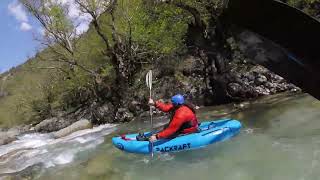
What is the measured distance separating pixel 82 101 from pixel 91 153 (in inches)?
531

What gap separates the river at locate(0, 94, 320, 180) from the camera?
8.09 metres

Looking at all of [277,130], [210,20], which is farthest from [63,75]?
[277,130]

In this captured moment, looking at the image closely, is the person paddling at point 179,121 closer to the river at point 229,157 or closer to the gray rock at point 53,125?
the river at point 229,157

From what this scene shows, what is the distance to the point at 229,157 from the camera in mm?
9234

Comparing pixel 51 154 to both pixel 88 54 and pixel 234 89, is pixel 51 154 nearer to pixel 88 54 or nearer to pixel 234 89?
pixel 234 89

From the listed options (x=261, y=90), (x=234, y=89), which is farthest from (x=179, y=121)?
(x=234, y=89)

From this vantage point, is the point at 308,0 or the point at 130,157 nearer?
the point at 130,157

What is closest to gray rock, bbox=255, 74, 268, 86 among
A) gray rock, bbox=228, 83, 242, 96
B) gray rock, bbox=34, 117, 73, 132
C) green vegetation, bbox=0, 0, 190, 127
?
gray rock, bbox=228, 83, 242, 96

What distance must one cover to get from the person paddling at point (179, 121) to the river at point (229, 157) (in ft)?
1.84

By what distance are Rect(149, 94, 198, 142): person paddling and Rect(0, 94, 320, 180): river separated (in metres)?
0.56

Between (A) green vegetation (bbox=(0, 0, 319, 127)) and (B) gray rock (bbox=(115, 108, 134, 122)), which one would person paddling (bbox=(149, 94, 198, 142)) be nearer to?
(A) green vegetation (bbox=(0, 0, 319, 127))

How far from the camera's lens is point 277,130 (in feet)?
34.6

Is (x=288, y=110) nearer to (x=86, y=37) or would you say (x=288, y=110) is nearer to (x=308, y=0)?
(x=308, y=0)

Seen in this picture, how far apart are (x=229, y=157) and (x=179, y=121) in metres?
1.55
